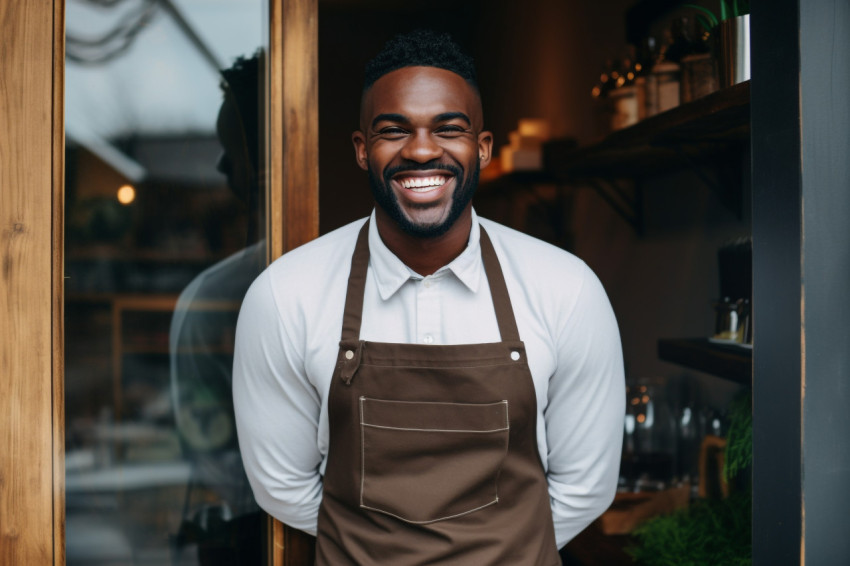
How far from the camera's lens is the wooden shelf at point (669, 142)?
1713mm

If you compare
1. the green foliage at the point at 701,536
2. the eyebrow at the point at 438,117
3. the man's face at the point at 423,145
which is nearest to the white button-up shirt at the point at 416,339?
the man's face at the point at 423,145

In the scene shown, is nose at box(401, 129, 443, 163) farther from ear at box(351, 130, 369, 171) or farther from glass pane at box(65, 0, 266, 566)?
glass pane at box(65, 0, 266, 566)

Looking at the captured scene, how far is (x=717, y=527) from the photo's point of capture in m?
1.95

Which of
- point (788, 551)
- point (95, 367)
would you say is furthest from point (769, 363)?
point (95, 367)

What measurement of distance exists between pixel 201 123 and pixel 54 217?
0.33 m

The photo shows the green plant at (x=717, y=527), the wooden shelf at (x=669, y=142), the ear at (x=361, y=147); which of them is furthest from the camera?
the green plant at (x=717, y=527)

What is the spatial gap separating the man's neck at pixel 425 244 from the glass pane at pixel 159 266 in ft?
1.08

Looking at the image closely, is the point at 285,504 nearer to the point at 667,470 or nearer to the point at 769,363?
the point at 769,363

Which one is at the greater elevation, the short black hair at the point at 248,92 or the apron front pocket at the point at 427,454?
the short black hair at the point at 248,92

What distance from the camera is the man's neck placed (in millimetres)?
1504

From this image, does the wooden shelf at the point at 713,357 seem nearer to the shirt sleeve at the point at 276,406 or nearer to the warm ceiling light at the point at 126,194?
the shirt sleeve at the point at 276,406

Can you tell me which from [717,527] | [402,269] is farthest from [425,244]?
[717,527]

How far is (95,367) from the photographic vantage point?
1.60 metres

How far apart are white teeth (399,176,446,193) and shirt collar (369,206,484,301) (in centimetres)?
15
